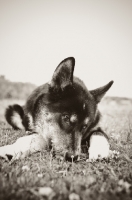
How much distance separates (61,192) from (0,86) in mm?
16931

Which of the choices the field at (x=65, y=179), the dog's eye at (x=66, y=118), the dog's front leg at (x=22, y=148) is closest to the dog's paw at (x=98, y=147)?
the field at (x=65, y=179)

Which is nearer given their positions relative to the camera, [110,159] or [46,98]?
[110,159]

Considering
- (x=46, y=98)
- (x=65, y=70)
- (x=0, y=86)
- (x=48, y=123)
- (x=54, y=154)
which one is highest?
(x=0, y=86)

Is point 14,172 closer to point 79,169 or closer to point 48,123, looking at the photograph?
point 79,169

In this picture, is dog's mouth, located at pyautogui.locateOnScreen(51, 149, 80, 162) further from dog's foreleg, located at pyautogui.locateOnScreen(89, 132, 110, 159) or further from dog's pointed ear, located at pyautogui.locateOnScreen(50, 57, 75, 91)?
dog's pointed ear, located at pyautogui.locateOnScreen(50, 57, 75, 91)

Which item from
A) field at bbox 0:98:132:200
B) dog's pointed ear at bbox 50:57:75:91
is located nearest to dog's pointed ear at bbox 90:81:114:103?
dog's pointed ear at bbox 50:57:75:91

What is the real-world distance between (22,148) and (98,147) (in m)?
1.46

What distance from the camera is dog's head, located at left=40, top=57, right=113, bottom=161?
138 inches

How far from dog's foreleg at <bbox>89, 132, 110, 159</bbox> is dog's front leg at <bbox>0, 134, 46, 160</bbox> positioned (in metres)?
0.98

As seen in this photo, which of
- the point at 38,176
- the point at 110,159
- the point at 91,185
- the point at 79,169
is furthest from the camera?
the point at 110,159

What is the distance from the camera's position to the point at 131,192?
2049 mm

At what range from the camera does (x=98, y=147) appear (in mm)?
3594

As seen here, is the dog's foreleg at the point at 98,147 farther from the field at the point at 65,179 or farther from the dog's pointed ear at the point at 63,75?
the dog's pointed ear at the point at 63,75

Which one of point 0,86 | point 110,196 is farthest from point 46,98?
point 0,86
